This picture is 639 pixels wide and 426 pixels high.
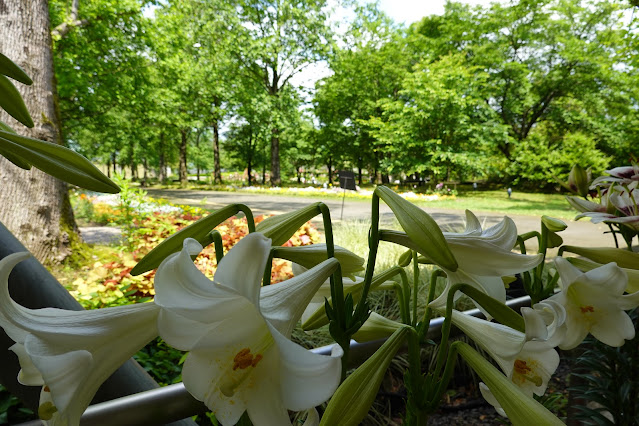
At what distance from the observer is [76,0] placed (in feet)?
15.8

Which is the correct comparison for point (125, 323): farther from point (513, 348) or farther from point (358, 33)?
point (358, 33)

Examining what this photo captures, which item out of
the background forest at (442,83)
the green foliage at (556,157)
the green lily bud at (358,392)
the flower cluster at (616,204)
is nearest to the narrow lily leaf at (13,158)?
the green lily bud at (358,392)

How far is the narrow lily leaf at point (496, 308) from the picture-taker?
318 mm

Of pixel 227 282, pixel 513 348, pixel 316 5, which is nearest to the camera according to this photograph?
pixel 227 282

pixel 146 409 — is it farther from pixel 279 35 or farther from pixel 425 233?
pixel 279 35

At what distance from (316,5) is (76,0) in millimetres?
11800

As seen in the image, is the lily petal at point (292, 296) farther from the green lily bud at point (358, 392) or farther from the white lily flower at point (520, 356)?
the white lily flower at point (520, 356)

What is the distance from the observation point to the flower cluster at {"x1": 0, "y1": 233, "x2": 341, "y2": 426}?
0.22 m

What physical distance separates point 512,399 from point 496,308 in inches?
2.8

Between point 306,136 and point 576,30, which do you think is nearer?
point 576,30

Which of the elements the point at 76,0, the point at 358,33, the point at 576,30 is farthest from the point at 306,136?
the point at 76,0

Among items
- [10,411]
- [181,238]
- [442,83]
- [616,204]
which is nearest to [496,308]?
[181,238]

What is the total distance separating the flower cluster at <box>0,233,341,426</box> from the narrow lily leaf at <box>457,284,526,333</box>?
0.14 m

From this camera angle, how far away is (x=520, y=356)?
370 millimetres
